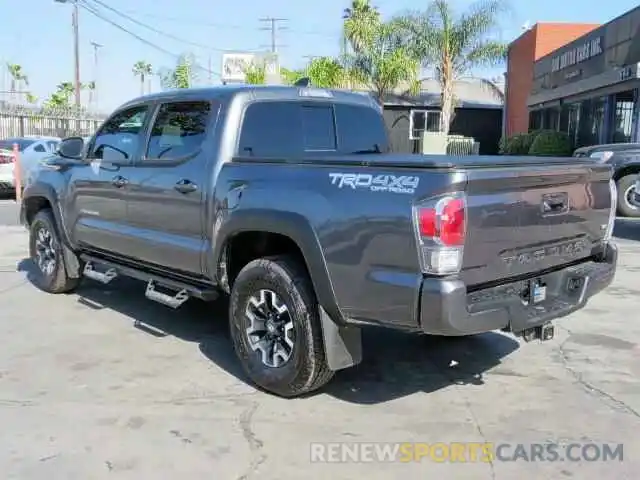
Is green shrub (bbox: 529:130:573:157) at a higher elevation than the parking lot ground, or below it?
higher

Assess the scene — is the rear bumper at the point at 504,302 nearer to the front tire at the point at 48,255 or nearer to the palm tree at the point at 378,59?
the front tire at the point at 48,255

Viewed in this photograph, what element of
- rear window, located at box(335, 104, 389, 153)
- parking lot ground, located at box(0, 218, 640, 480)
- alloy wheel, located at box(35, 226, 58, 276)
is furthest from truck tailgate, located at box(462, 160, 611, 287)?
alloy wheel, located at box(35, 226, 58, 276)

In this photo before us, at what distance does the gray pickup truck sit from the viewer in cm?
385

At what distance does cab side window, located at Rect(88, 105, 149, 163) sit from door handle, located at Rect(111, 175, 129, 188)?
0.15 m

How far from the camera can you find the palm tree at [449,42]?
28234mm

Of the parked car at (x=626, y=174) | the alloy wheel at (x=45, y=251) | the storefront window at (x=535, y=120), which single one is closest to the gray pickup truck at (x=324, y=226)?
the alloy wheel at (x=45, y=251)

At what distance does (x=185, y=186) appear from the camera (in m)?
5.26

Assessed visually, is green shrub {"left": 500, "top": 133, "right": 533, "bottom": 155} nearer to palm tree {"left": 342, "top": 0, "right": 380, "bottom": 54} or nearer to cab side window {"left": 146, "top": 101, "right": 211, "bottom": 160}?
palm tree {"left": 342, "top": 0, "right": 380, "bottom": 54}

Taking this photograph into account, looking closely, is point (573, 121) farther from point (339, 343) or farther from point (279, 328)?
point (339, 343)

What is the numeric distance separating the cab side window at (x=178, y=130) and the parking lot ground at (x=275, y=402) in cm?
159

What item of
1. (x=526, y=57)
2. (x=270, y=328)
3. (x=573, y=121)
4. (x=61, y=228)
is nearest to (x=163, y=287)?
(x=270, y=328)

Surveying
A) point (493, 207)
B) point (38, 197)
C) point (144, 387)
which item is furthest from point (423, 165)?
point (38, 197)

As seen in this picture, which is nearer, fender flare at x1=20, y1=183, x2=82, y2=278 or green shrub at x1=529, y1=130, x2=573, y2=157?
fender flare at x1=20, y1=183, x2=82, y2=278

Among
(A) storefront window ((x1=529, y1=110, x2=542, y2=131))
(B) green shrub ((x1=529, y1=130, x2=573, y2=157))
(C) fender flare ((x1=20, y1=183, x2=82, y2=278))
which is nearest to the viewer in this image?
(C) fender flare ((x1=20, y1=183, x2=82, y2=278))
